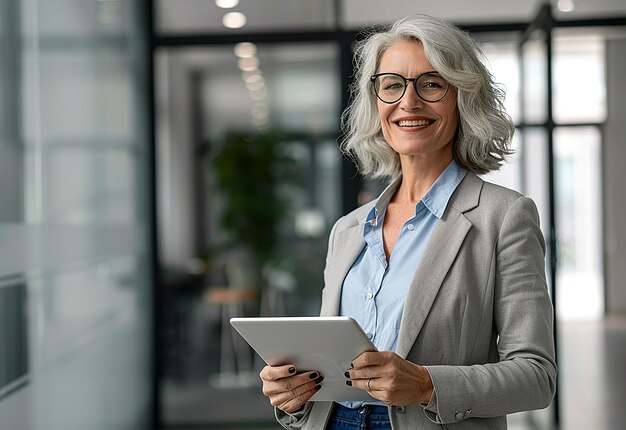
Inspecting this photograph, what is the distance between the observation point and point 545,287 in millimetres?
1718

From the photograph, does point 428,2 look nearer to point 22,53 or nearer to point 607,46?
point 607,46

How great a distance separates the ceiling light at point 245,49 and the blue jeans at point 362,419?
3.97m

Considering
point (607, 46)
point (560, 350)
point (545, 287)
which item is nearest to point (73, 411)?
point (545, 287)

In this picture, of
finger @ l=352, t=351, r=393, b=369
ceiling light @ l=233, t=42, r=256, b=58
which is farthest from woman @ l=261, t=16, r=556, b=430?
ceiling light @ l=233, t=42, r=256, b=58

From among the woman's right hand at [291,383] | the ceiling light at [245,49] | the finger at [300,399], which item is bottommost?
the finger at [300,399]

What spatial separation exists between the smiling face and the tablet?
474 mm

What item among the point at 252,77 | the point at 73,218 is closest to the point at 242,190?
the point at 252,77

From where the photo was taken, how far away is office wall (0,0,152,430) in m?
Answer: 3.14

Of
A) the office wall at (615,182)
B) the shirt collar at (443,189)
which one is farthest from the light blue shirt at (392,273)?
the office wall at (615,182)

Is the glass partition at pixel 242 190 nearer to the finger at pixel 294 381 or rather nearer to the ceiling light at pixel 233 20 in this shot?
the ceiling light at pixel 233 20

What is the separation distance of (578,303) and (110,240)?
9.28 feet

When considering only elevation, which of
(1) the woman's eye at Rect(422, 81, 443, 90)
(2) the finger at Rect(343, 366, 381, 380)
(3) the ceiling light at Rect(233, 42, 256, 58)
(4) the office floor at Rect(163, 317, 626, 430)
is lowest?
(4) the office floor at Rect(163, 317, 626, 430)

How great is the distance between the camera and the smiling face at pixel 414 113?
5.92 feet

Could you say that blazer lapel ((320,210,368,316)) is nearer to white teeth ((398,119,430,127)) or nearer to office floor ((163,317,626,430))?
white teeth ((398,119,430,127))
